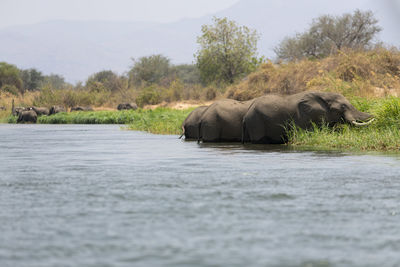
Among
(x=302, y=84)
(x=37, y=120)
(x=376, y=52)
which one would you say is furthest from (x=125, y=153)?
(x=37, y=120)

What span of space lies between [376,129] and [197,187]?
6.82 m

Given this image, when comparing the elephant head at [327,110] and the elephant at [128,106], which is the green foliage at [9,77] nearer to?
the elephant at [128,106]

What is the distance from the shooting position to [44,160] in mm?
11117

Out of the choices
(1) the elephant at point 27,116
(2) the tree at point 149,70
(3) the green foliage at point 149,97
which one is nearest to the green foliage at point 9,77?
(2) the tree at point 149,70

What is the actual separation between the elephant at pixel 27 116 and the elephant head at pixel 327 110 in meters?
26.8

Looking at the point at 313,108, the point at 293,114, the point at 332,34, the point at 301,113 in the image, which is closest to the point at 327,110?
the point at 313,108

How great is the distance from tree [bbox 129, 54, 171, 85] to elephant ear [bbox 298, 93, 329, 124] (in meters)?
58.2

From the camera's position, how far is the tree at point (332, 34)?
2032 inches

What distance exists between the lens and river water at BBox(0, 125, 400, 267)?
4191mm

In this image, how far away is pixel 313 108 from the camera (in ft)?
43.4

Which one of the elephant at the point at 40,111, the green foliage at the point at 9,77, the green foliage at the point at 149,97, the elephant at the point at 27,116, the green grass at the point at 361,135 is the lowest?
the green grass at the point at 361,135

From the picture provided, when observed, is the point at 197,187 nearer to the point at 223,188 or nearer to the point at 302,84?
the point at 223,188

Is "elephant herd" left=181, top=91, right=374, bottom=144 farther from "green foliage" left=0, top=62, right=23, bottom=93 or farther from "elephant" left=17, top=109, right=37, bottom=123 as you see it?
"green foliage" left=0, top=62, right=23, bottom=93

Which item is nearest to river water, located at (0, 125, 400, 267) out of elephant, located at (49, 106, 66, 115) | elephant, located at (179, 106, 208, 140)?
elephant, located at (179, 106, 208, 140)
